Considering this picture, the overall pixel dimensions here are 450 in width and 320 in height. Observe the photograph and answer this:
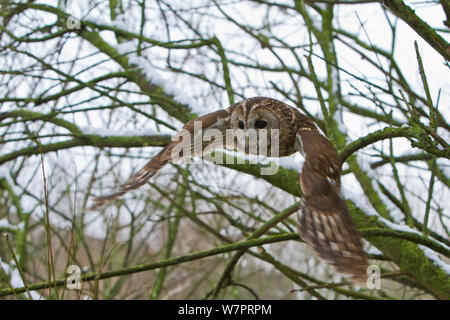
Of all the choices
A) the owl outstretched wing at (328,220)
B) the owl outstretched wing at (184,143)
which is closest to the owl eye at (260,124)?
the owl outstretched wing at (184,143)

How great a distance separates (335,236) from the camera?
1.85m

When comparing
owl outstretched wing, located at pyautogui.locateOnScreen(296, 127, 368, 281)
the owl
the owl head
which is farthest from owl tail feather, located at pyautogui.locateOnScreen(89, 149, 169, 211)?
owl outstretched wing, located at pyautogui.locateOnScreen(296, 127, 368, 281)

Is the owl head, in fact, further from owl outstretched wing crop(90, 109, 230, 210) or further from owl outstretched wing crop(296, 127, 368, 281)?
owl outstretched wing crop(296, 127, 368, 281)

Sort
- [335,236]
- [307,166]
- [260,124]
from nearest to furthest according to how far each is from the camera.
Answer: [335,236]
[307,166]
[260,124]

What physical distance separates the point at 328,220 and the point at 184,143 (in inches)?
49.6

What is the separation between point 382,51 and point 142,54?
230 centimetres

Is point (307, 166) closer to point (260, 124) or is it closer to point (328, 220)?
point (328, 220)

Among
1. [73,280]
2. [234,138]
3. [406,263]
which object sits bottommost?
[73,280]

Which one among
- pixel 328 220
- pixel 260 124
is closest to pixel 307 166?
pixel 328 220

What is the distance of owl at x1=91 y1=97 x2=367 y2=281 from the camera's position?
1803 millimetres

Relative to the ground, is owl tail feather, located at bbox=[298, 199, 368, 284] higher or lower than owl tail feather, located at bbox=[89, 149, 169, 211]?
lower
